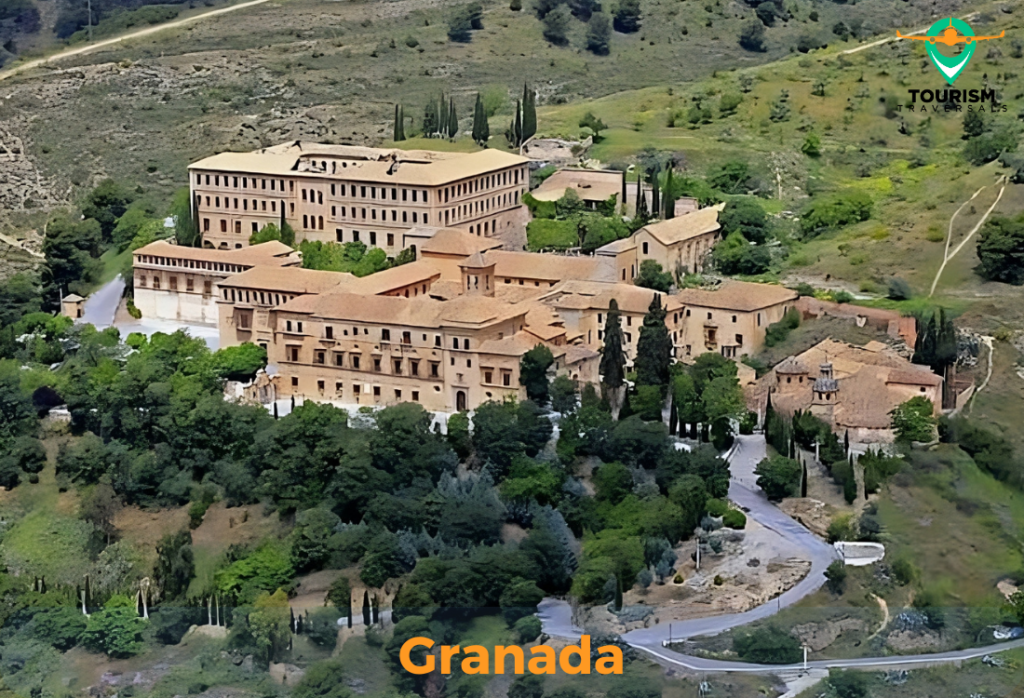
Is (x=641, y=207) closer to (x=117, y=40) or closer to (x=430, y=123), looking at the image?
(x=430, y=123)

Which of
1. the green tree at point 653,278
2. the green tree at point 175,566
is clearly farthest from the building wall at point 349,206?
the green tree at point 175,566

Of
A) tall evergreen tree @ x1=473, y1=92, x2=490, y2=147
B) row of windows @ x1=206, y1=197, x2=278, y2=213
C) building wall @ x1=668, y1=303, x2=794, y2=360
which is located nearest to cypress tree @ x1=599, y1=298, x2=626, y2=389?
building wall @ x1=668, y1=303, x2=794, y2=360

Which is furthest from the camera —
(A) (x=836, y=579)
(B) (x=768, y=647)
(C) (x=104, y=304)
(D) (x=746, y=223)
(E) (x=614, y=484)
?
(C) (x=104, y=304)

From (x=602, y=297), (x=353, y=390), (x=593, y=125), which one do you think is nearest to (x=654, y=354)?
(x=602, y=297)

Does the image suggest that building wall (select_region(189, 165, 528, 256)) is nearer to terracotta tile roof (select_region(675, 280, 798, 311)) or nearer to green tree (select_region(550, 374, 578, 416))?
terracotta tile roof (select_region(675, 280, 798, 311))

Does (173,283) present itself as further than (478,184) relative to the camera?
No

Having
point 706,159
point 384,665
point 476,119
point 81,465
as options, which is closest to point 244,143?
point 476,119

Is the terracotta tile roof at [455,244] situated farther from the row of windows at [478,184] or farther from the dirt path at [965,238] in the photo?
the dirt path at [965,238]
